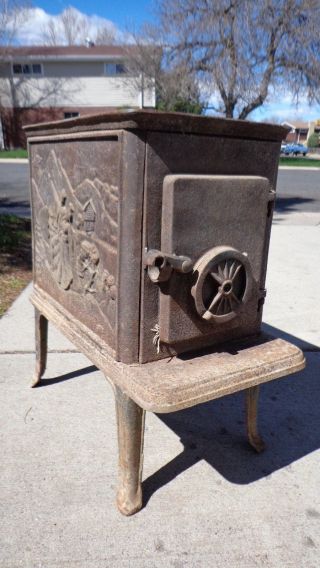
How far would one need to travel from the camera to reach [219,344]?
1579 mm

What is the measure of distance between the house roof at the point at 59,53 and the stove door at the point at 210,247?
78.1 feet

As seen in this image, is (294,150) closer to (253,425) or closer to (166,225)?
(253,425)

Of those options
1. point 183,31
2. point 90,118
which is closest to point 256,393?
point 90,118

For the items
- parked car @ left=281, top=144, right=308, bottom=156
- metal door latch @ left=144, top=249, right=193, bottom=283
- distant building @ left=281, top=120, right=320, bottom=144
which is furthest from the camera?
distant building @ left=281, top=120, right=320, bottom=144

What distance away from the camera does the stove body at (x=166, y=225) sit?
4.07 ft

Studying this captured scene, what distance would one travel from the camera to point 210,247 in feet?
4.50

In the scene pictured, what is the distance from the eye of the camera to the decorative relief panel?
1.41 meters

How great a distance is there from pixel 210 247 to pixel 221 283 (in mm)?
117

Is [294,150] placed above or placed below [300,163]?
above

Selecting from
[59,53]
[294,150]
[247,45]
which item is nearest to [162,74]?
[247,45]

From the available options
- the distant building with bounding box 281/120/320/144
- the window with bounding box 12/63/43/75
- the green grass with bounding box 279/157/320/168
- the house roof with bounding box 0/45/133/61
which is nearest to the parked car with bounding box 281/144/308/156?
the green grass with bounding box 279/157/320/168

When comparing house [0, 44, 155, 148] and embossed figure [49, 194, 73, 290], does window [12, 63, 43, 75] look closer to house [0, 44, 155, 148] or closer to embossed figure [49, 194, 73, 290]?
house [0, 44, 155, 148]

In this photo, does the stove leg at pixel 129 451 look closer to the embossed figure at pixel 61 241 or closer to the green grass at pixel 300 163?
the embossed figure at pixel 61 241

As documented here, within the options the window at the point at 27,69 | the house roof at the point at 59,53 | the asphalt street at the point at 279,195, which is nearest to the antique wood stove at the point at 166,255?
the asphalt street at the point at 279,195
